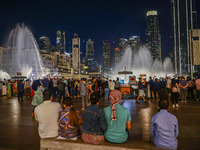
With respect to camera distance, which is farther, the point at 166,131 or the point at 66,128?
the point at 66,128

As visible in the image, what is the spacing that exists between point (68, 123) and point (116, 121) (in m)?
1.07

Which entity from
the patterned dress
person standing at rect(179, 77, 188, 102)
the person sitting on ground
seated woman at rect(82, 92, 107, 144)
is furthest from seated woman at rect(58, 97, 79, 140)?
person standing at rect(179, 77, 188, 102)

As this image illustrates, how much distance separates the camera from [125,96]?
54.3 feet

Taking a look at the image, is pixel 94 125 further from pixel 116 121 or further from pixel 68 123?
pixel 68 123

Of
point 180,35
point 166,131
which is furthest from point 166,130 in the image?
point 180,35

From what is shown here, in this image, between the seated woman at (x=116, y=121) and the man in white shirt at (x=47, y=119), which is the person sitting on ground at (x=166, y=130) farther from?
the man in white shirt at (x=47, y=119)

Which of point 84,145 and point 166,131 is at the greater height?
point 166,131

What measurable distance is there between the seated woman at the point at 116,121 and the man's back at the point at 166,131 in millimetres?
586

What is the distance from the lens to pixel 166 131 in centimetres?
311

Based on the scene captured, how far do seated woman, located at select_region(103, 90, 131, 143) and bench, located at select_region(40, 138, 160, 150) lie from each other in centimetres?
15

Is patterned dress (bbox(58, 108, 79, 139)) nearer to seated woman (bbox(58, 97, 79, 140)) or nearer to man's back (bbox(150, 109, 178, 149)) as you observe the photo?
seated woman (bbox(58, 97, 79, 140))

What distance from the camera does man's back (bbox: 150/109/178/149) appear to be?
3.10 meters

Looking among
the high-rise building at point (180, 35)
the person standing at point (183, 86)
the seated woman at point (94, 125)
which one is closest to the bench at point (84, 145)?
the seated woman at point (94, 125)

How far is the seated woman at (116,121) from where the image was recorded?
3.25 metres
